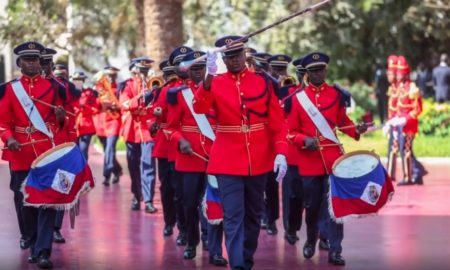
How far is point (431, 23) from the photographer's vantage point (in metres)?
38.3

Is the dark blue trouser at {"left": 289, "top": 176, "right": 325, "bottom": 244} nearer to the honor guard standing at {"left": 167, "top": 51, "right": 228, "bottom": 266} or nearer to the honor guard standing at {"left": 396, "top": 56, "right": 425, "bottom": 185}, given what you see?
the honor guard standing at {"left": 167, "top": 51, "right": 228, "bottom": 266}

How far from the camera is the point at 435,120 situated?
28.7 metres

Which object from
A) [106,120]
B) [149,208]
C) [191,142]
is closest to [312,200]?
[191,142]

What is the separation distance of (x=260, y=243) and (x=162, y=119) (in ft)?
5.35

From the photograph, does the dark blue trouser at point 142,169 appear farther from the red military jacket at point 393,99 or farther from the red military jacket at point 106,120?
the red military jacket at point 393,99

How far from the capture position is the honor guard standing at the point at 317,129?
496 inches

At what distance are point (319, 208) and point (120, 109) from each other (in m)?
5.55

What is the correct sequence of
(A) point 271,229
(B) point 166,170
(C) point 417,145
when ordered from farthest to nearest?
(C) point 417,145 → (A) point 271,229 → (B) point 166,170

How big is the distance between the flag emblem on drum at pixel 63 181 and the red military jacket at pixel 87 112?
6.93m

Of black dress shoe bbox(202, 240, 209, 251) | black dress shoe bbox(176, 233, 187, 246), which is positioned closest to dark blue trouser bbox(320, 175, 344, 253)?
black dress shoe bbox(202, 240, 209, 251)

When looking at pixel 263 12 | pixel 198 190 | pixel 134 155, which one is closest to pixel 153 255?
pixel 198 190

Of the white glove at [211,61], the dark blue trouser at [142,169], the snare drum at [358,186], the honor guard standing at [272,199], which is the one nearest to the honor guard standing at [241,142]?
the white glove at [211,61]

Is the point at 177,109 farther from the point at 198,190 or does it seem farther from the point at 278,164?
the point at 278,164

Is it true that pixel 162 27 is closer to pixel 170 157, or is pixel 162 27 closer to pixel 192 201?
pixel 170 157
